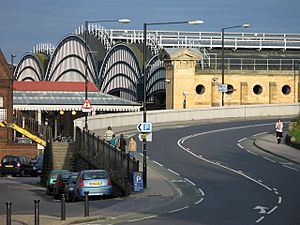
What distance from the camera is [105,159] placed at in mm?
41562

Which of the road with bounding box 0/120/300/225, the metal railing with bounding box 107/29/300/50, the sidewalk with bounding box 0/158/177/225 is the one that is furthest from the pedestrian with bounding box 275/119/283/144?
the metal railing with bounding box 107/29/300/50

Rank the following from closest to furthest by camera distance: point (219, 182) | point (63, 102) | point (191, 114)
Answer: point (219, 182)
point (191, 114)
point (63, 102)

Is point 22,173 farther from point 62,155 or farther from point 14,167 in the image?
point 62,155

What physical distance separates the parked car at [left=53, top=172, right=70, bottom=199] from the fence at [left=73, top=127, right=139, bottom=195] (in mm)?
2123

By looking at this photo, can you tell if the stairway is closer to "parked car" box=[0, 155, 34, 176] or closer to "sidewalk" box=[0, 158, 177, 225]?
"parked car" box=[0, 155, 34, 176]

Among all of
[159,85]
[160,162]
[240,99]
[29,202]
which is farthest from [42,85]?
[29,202]

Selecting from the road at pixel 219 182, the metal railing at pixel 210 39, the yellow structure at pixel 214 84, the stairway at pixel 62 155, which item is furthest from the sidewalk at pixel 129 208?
the metal railing at pixel 210 39

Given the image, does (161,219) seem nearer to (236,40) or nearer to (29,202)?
(29,202)

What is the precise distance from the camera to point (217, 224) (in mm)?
23312

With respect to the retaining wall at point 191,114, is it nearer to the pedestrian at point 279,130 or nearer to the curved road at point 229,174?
the curved road at point 229,174

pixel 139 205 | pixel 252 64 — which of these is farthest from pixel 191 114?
pixel 139 205

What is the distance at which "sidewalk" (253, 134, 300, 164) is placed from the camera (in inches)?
1863

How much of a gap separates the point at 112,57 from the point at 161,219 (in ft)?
270

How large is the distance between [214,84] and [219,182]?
54265mm
